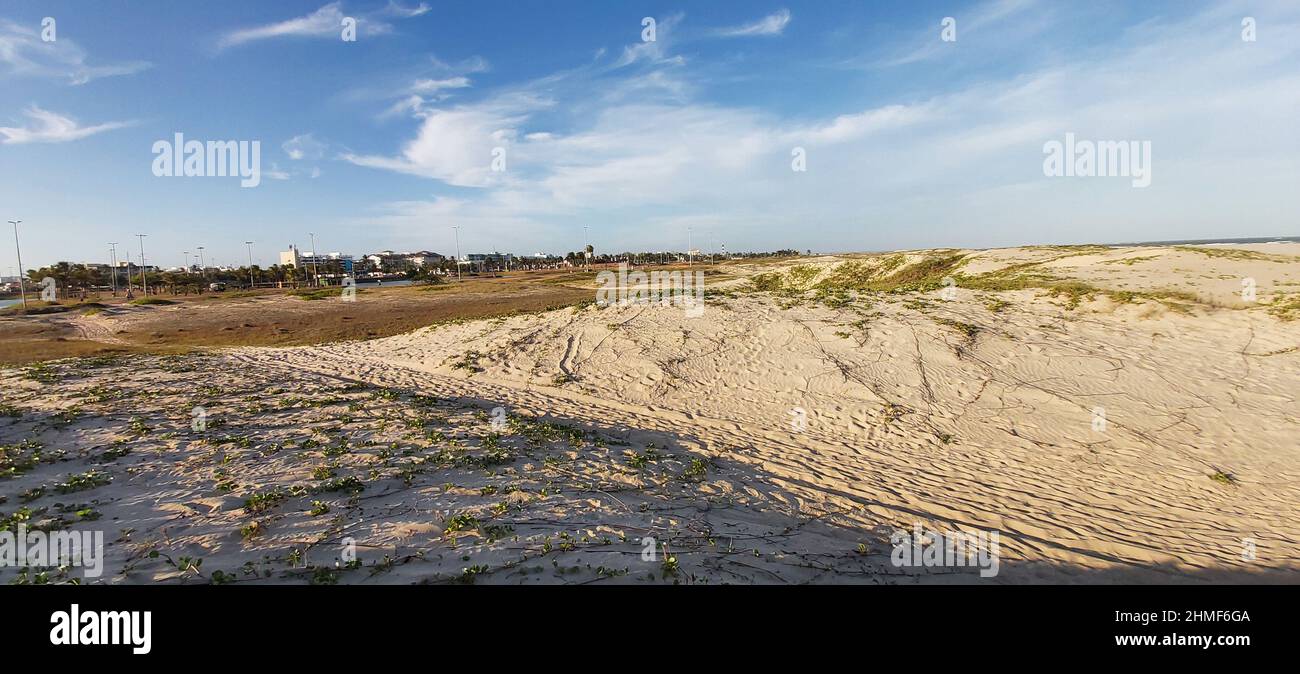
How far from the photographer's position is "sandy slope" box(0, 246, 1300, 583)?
18.6ft

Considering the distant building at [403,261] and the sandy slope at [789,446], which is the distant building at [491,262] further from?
the sandy slope at [789,446]

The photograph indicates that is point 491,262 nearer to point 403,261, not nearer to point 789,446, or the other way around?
point 403,261

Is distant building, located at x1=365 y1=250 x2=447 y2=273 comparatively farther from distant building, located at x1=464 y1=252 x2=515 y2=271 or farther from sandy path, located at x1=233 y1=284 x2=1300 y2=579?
sandy path, located at x1=233 y1=284 x2=1300 y2=579

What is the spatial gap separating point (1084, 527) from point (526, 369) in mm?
14430

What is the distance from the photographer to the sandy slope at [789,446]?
568cm

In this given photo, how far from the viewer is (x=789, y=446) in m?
10.3

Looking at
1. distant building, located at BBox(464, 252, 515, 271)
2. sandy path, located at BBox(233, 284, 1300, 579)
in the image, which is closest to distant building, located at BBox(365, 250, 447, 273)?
distant building, located at BBox(464, 252, 515, 271)

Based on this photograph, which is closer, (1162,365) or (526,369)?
(1162,365)

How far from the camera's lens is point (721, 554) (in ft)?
18.2

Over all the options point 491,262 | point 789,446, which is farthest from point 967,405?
point 491,262

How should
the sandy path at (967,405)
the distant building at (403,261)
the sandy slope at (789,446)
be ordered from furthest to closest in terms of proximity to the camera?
Answer: the distant building at (403,261), the sandy path at (967,405), the sandy slope at (789,446)

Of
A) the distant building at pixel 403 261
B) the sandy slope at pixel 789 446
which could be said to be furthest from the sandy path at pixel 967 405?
the distant building at pixel 403 261
